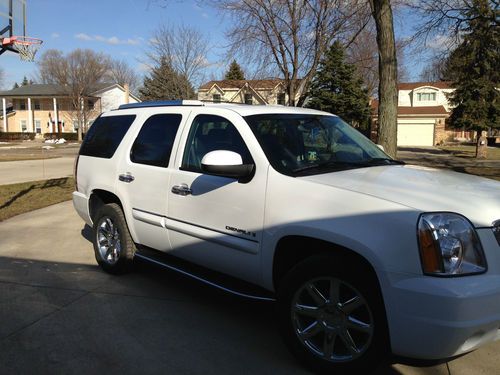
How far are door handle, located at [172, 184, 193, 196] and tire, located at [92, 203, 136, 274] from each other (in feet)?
3.53

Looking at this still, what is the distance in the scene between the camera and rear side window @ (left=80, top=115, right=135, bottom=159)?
17.1 feet

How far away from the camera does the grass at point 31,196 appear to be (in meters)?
9.33

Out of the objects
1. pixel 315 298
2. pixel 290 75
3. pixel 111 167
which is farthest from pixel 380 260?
pixel 290 75

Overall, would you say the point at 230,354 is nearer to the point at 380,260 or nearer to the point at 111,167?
the point at 380,260

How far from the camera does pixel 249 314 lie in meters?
4.28

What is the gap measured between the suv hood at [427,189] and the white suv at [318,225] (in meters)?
0.01

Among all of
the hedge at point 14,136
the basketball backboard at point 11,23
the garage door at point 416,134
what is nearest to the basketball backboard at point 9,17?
the basketball backboard at point 11,23

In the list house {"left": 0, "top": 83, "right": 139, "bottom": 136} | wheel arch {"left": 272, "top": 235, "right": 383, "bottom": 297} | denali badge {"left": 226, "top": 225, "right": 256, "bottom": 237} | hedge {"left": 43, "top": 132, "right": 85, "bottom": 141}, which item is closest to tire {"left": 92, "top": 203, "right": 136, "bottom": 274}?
denali badge {"left": 226, "top": 225, "right": 256, "bottom": 237}

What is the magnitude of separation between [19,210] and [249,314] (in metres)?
6.62

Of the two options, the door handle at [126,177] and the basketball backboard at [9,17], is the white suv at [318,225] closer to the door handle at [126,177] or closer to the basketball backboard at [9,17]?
the door handle at [126,177]

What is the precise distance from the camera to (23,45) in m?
17.9

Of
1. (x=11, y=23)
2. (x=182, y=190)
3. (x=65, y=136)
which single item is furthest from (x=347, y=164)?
(x=65, y=136)

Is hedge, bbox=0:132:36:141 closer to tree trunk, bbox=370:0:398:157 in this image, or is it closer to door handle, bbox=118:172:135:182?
tree trunk, bbox=370:0:398:157

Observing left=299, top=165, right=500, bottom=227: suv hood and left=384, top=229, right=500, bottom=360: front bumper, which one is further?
left=299, top=165, right=500, bottom=227: suv hood
